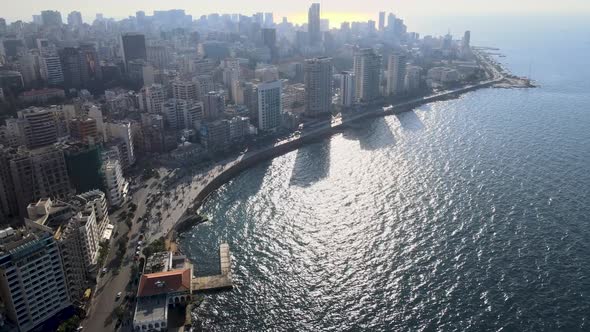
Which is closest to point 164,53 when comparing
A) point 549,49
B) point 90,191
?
point 90,191

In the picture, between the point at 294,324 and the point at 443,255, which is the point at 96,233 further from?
the point at 443,255

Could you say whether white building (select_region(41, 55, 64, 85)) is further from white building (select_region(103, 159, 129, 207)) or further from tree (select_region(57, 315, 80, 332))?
tree (select_region(57, 315, 80, 332))

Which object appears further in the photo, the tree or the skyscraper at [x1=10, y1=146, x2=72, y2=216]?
the skyscraper at [x1=10, y1=146, x2=72, y2=216]

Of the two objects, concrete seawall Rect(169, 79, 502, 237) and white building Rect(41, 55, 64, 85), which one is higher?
white building Rect(41, 55, 64, 85)

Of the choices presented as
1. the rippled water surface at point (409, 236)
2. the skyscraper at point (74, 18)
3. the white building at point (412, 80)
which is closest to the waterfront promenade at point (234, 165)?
the rippled water surface at point (409, 236)

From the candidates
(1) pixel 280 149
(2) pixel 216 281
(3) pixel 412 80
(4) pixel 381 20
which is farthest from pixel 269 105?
(4) pixel 381 20

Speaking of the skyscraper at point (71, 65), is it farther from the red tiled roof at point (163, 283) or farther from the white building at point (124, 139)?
the red tiled roof at point (163, 283)

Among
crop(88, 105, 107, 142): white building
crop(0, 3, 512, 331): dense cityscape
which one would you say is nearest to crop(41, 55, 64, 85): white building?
crop(0, 3, 512, 331): dense cityscape

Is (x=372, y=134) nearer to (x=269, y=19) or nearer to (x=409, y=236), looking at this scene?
(x=409, y=236)
